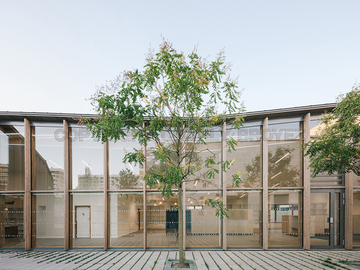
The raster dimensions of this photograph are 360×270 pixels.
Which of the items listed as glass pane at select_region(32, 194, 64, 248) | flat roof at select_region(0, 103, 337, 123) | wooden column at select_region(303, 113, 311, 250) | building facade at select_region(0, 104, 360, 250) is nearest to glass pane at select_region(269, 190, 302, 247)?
building facade at select_region(0, 104, 360, 250)

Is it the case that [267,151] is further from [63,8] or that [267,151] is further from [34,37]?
[34,37]

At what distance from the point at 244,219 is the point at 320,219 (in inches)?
133

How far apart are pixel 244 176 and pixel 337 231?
4.68m

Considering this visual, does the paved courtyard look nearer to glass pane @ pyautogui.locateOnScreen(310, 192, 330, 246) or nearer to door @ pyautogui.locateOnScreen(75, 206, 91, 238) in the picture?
glass pane @ pyautogui.locateOnScreen(310, 192, 330, 246)

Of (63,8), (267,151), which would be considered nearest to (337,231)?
(267,151)

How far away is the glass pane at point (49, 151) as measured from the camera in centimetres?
1055

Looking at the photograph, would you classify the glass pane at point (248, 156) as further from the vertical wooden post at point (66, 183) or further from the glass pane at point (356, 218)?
the vertical wooden post at point (66, 183)

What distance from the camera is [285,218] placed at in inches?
400

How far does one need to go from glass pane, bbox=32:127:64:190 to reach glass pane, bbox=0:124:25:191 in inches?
25.9

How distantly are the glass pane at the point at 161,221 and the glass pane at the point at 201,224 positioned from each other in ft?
2.12

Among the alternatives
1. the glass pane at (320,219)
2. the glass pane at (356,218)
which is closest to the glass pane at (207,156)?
the glass pane at (320,219)

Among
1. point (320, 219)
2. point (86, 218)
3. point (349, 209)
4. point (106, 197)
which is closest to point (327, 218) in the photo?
point (320, 219)

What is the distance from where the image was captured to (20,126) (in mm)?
10555

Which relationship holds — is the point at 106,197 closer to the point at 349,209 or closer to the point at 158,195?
the point at 158,195
